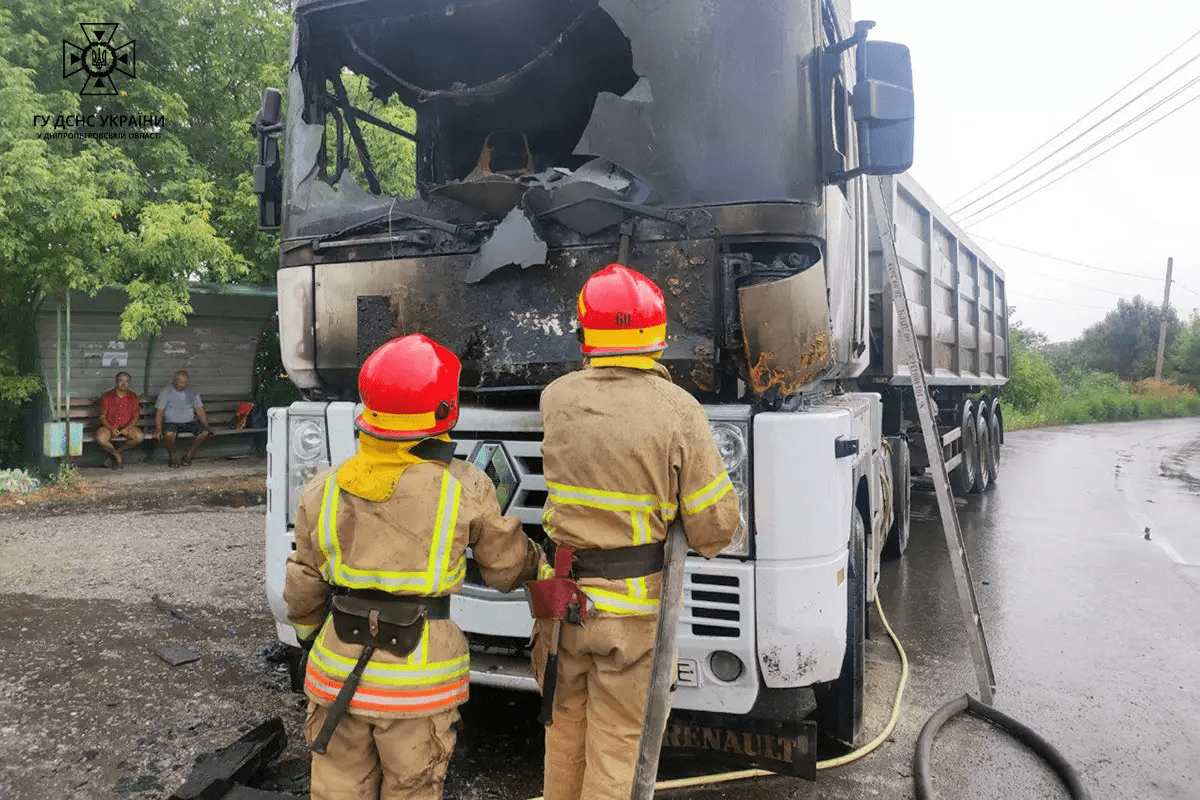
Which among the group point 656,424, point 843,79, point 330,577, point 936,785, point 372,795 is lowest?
point 936,785

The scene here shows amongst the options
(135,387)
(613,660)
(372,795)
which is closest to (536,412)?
(613,660)

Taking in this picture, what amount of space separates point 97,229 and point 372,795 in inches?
325

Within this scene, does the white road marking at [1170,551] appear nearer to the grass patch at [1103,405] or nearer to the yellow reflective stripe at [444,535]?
the yellow reflective stripe at [444,535]

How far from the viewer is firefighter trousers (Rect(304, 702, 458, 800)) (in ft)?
6.42

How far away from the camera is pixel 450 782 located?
2.88 metres

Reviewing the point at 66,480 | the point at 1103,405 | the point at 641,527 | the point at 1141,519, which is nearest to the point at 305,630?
the point at 641,527

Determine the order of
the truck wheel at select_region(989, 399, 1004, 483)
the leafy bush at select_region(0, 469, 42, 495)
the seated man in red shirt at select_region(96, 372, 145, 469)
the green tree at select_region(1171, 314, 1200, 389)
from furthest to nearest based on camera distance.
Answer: the green tree at select_region(1171, 314, 1200, 389) → the truck wheel at select_region(989, 399, 1004, 483) → the seated man in red shirt at select_region(96, 372, 145, 469) → the leafy bush at select_region(0, 469, 42, 495)

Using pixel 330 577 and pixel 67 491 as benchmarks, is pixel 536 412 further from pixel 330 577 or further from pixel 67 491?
pixel 67 491

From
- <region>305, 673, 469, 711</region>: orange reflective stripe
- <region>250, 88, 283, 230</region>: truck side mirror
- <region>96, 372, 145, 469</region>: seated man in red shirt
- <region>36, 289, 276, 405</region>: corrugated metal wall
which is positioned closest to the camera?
<region>305, 673, 469, 711</region>: orange reflective stripe

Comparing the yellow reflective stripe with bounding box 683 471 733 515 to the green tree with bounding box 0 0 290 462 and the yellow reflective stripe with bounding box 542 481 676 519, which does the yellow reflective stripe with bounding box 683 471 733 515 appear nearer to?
the yellow reflective stripe with bounding box 542 481 676 519

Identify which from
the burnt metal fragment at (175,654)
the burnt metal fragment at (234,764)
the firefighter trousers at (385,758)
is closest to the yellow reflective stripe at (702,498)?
the firefighter trousers at (385,758)

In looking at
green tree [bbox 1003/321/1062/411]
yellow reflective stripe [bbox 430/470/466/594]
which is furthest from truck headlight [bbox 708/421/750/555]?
green tree [bbox 1003/321/1062/411]

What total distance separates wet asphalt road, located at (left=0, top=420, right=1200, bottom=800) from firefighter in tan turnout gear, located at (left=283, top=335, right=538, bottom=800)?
3.08 feet

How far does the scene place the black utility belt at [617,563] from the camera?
215 cm
